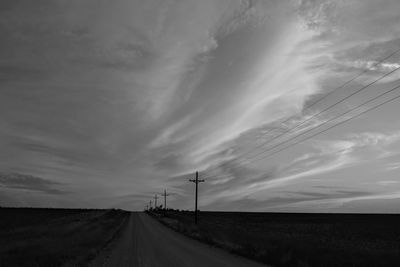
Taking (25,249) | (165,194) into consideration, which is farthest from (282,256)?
(165,194)

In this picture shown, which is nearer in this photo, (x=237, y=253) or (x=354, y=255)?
(x=354, y=255)

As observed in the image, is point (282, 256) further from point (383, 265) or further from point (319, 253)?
point (383, 265)

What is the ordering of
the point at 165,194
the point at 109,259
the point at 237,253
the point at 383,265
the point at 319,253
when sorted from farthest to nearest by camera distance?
the point at 165,194
the point at 237,253
the point at 319,253
the point at 109,259
the point at 383,265

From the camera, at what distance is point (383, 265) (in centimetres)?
1789

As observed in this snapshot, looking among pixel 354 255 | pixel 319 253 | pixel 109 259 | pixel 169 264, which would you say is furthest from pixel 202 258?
pixel 354 255

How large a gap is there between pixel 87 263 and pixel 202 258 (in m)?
5.62

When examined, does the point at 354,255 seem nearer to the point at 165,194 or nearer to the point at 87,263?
the point at 87,263

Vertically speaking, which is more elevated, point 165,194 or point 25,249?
point 165,194

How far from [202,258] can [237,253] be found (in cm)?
376

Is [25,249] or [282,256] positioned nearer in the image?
[282,256]

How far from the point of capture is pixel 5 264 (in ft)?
62.5

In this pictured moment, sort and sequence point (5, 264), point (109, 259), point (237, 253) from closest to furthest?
1. point (5, 264)
2. point (109, 259)
3. point (237, 253)

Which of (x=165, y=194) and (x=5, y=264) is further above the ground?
(x=165, y=194)

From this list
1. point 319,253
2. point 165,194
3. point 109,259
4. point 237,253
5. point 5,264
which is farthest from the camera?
point 165,194
